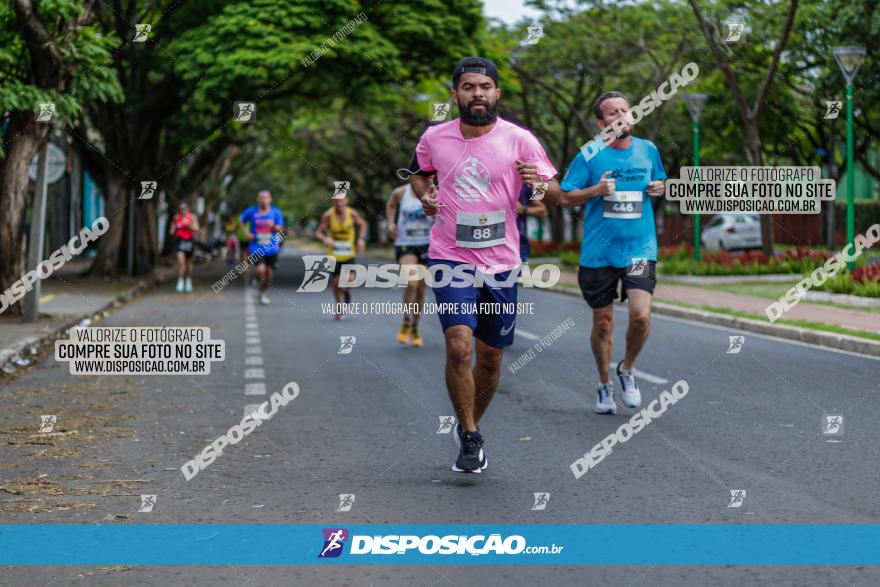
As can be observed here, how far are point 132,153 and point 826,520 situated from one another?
1007 inches

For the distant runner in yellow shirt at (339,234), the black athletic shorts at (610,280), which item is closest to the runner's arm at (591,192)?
the black athletic shorts at (610,280)

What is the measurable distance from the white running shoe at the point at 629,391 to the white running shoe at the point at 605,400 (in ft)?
0.39

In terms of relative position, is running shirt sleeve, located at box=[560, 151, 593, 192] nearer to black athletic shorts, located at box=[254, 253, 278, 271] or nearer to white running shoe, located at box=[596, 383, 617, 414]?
white running shoe, located at box=[596, 383, 617, 414]

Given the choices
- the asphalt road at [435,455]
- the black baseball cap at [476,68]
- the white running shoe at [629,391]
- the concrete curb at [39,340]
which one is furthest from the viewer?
the concrete curb at [39,340]

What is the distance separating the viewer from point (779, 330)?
46.5ft

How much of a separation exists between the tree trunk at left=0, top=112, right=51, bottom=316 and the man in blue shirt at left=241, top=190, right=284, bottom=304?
201 inches

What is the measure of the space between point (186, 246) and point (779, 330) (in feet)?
45.0

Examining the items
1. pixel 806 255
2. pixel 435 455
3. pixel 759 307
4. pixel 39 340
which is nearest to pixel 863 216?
pixel 806 255

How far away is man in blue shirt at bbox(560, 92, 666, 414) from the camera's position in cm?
836

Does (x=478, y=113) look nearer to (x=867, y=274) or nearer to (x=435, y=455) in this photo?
(x=435, y=455)

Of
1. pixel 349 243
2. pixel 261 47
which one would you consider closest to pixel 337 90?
pixel 261 47

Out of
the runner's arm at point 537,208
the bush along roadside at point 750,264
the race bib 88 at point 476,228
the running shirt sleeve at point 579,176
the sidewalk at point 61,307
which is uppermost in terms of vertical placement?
the running shirt sleeve at point 579,176

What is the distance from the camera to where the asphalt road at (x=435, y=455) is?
472cm

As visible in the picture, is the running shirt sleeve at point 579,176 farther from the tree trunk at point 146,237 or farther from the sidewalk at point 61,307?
the tree trunk at point 146,237
